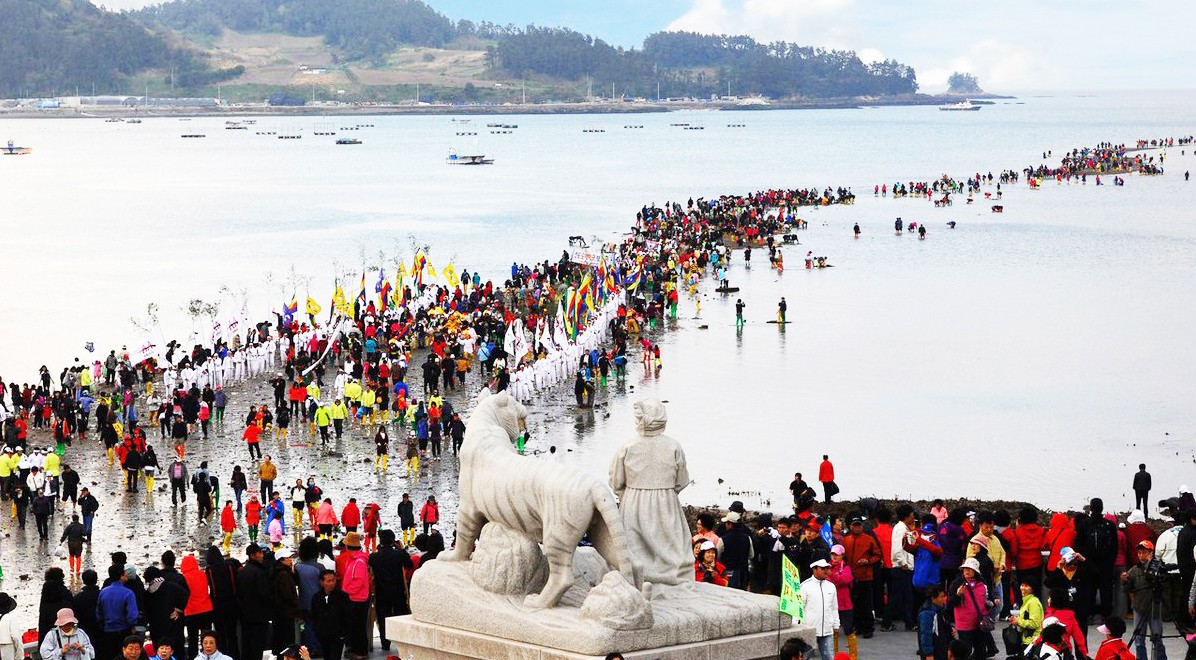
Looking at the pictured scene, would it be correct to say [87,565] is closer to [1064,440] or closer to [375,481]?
[375,481]

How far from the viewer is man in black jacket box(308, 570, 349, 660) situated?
13.9m

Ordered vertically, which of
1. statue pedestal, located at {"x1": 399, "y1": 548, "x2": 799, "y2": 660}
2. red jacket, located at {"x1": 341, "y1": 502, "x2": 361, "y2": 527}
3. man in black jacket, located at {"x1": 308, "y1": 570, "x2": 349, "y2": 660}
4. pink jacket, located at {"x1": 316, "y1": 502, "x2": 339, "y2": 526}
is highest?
statue pedestal, located at {"x1": 399, "y1": 548, "x2": 799, "y2": 660}

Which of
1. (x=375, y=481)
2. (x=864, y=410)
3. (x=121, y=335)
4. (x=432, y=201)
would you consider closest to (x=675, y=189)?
(x=432, y=201)

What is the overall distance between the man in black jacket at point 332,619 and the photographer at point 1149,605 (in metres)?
6.11

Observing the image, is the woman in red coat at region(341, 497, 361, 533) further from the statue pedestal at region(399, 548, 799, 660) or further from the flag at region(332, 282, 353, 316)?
the flag at region(332, 282, 353, 316)

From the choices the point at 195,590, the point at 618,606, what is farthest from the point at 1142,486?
the point at 618,606

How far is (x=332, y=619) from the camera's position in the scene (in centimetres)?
1390

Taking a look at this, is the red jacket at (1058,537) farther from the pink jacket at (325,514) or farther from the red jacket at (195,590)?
the pink jacket at (325,514)

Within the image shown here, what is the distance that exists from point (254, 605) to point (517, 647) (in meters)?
3.88

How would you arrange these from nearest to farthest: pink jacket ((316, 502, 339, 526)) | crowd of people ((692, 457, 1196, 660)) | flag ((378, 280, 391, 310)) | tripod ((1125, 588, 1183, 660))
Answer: crowd of people ((692, 457, 1196, 660))
tripod ((1125, 588, 1183, 660))
pink jacket ((316, 502, 339, 526))
flag ((378, 280, 391, 310))

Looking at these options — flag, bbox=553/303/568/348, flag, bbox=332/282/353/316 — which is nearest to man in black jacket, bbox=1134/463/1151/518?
flag, bbox=553/303/568/348

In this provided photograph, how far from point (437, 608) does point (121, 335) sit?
1637 inches

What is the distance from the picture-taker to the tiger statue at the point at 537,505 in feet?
36.0

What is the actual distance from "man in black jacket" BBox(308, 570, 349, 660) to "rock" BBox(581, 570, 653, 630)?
3574 mm
